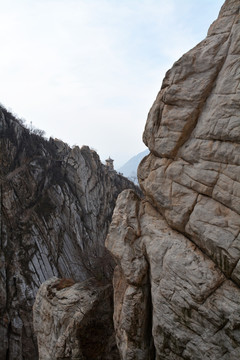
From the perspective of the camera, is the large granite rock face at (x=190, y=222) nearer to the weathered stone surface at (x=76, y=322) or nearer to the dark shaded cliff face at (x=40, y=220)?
the weathered stone surface at (x=76, y=322)

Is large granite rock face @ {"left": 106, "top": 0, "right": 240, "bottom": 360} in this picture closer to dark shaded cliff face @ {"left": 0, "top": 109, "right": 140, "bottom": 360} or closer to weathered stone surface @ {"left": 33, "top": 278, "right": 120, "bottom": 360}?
weathered stone surface @ {"left": 33, "top": 278, "right": 120, "bottom": 360}

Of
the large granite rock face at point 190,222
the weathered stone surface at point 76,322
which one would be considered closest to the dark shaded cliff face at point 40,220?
the weathered stone surface at point 76,322

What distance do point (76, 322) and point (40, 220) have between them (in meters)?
22.7

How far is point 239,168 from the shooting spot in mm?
7012

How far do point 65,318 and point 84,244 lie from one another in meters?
24.5

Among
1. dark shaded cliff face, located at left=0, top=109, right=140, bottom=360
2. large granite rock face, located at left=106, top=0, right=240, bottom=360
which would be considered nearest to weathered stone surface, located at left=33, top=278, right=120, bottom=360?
large granite rock face, located at left=106, top=0, right=240, bottom=360

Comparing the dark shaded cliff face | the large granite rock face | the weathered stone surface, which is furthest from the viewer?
the dark shaded cliff face

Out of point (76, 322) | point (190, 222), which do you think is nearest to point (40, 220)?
point (76, 322)

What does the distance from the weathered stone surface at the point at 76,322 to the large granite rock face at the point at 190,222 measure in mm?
2271

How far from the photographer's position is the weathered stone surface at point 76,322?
38.1 ft

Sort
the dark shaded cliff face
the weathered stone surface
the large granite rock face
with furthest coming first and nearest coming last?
the dark shaded cliff face
the weathered stone surface
the large granite rock face

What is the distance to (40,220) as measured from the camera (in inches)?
1294

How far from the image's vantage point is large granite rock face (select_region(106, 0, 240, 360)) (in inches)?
284

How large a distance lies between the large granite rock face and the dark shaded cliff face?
16.4 m
